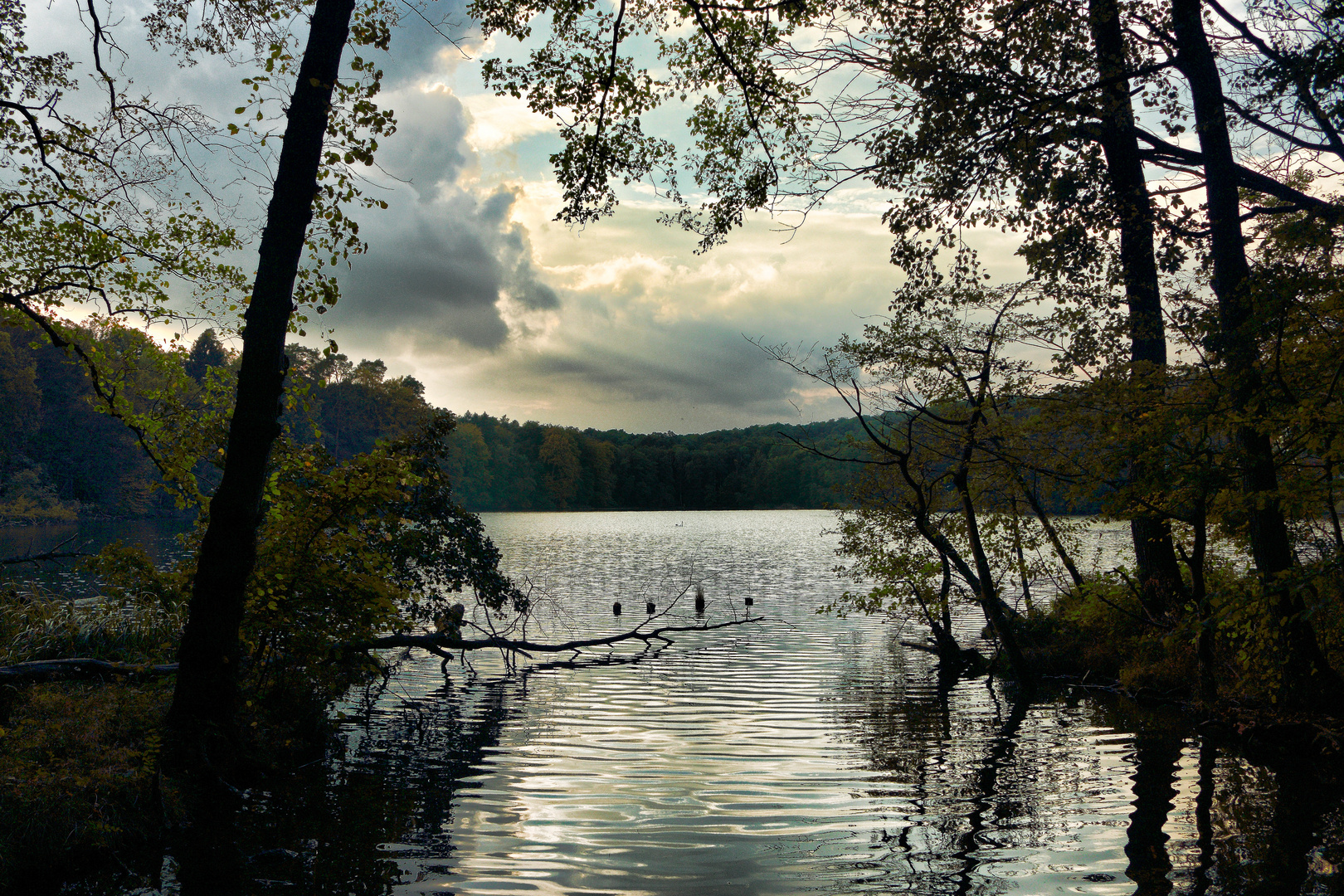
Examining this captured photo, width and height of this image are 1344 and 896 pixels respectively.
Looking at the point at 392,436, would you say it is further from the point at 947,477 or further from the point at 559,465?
the point at 559,465

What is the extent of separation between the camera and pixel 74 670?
30.9ft

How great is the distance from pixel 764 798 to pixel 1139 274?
1023 cm

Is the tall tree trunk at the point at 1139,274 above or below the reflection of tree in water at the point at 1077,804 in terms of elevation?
above

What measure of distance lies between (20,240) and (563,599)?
2108 centimetres

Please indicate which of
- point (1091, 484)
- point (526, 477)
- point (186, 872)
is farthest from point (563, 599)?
point (526, 477)

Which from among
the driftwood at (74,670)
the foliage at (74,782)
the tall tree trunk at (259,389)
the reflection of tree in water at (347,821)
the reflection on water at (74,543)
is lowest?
the reflection on water at (74,543)

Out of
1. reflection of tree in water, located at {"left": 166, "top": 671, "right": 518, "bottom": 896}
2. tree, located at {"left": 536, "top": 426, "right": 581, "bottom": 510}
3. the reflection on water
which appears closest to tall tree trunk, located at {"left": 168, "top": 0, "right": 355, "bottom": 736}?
reflection of tree in water, located at {"left": 166, "top": 671, "right": 518, "bottom": 896}

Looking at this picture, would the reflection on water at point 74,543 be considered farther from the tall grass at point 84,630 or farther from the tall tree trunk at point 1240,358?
the tall tree trunk at point 1240,358

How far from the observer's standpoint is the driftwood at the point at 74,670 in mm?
8242

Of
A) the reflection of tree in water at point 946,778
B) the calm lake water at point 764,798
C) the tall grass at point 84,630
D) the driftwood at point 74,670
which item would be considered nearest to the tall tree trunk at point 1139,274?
the calm lake water at point 764,798

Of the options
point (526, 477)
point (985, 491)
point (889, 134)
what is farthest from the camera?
point (526, 477)

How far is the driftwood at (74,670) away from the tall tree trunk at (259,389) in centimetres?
132

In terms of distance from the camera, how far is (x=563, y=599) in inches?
1154

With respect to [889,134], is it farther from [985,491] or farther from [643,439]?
[643,439]
